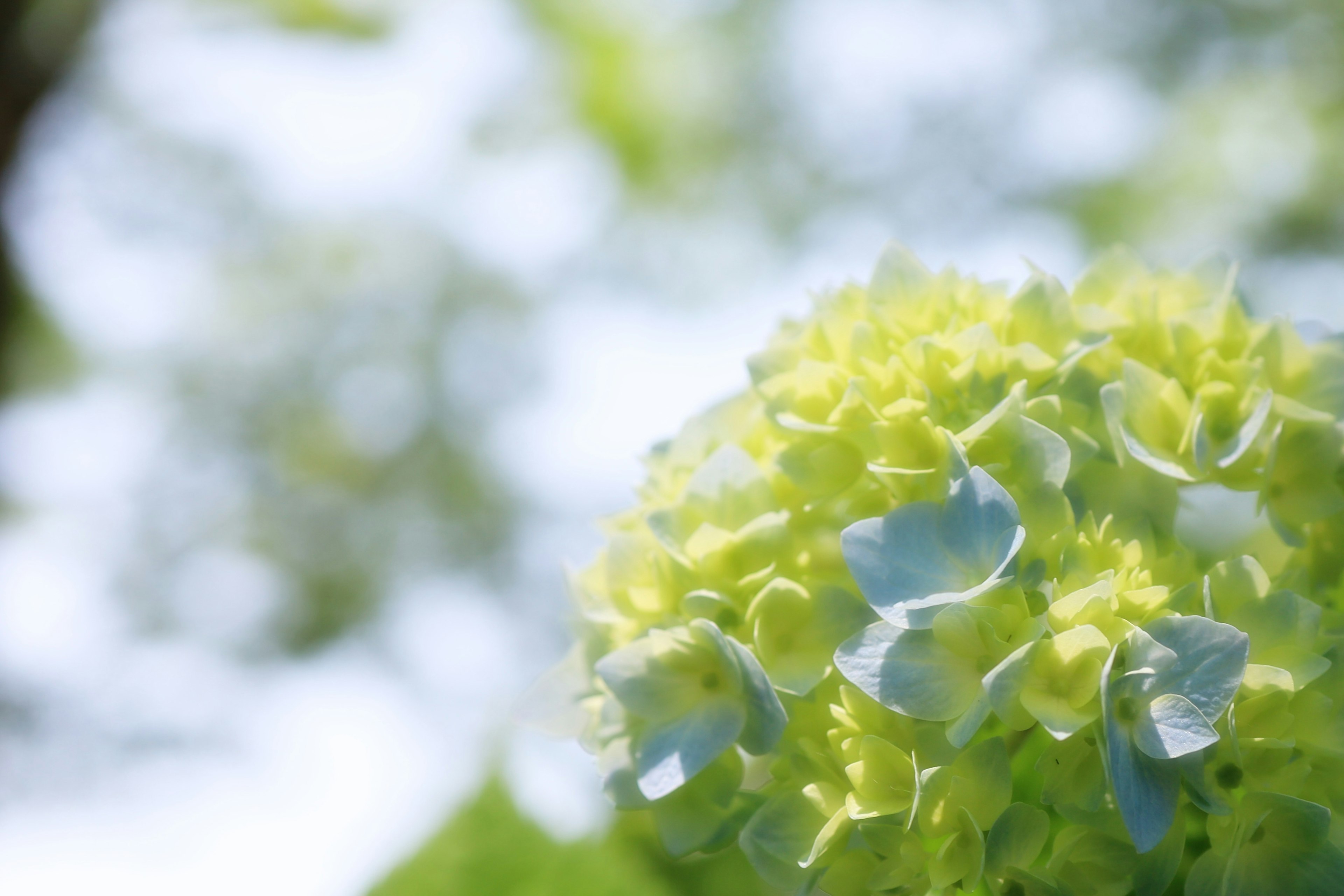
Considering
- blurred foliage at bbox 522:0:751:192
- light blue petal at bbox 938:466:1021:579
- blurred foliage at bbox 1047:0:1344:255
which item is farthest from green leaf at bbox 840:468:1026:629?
blurred foliage at bbox 522:0:751:192

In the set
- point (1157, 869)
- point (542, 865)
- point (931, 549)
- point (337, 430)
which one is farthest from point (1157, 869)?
point (337, 430)

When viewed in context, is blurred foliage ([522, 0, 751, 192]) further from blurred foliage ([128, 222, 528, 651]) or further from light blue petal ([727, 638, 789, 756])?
light blue petal ([727, 638, 789, 756])

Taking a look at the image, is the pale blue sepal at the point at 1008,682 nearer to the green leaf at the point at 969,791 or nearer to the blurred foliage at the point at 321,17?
the green leaf at the point at 969,791

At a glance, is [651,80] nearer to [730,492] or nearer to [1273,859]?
[730,492]

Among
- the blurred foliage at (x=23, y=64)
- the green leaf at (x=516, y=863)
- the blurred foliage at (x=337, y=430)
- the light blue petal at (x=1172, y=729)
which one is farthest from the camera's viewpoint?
the blurred foliage at (x=337, y=430)

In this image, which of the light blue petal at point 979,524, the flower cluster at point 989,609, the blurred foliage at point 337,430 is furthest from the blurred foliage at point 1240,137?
the light blue petal at point 979,524
